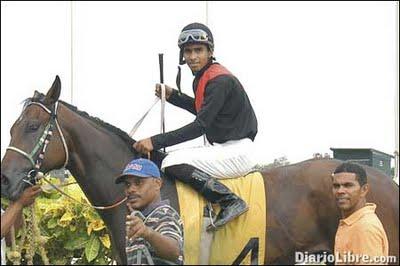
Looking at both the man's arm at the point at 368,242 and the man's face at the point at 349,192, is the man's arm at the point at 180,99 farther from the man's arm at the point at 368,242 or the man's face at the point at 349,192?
the man's arm at the point at 368,242

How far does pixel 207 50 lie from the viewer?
5.61m

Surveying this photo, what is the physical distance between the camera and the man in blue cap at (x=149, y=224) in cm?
351

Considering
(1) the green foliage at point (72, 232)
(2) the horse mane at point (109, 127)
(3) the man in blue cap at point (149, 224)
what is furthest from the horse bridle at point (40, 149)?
(1) the green foliage at point (72, 232)

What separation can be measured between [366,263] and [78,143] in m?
2.48

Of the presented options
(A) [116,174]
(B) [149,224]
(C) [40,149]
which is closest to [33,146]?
(C) [40,149]

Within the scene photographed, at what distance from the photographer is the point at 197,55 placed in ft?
18.3

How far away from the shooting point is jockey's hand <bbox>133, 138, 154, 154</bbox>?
5375mm

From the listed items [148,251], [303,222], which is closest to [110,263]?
[303,222]

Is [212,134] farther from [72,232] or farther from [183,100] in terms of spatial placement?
[72,232]

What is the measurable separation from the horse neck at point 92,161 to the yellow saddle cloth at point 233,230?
19.0 inches

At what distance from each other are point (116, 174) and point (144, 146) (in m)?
0.30

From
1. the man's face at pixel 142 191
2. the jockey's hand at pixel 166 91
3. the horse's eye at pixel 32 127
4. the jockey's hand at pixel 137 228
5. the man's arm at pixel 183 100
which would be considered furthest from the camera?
the man's arm at pixel 183 100

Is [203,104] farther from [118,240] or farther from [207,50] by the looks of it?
[118,240]

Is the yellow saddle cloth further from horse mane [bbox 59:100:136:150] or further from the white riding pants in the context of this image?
horse mane [bbox 59:100:136:150]
